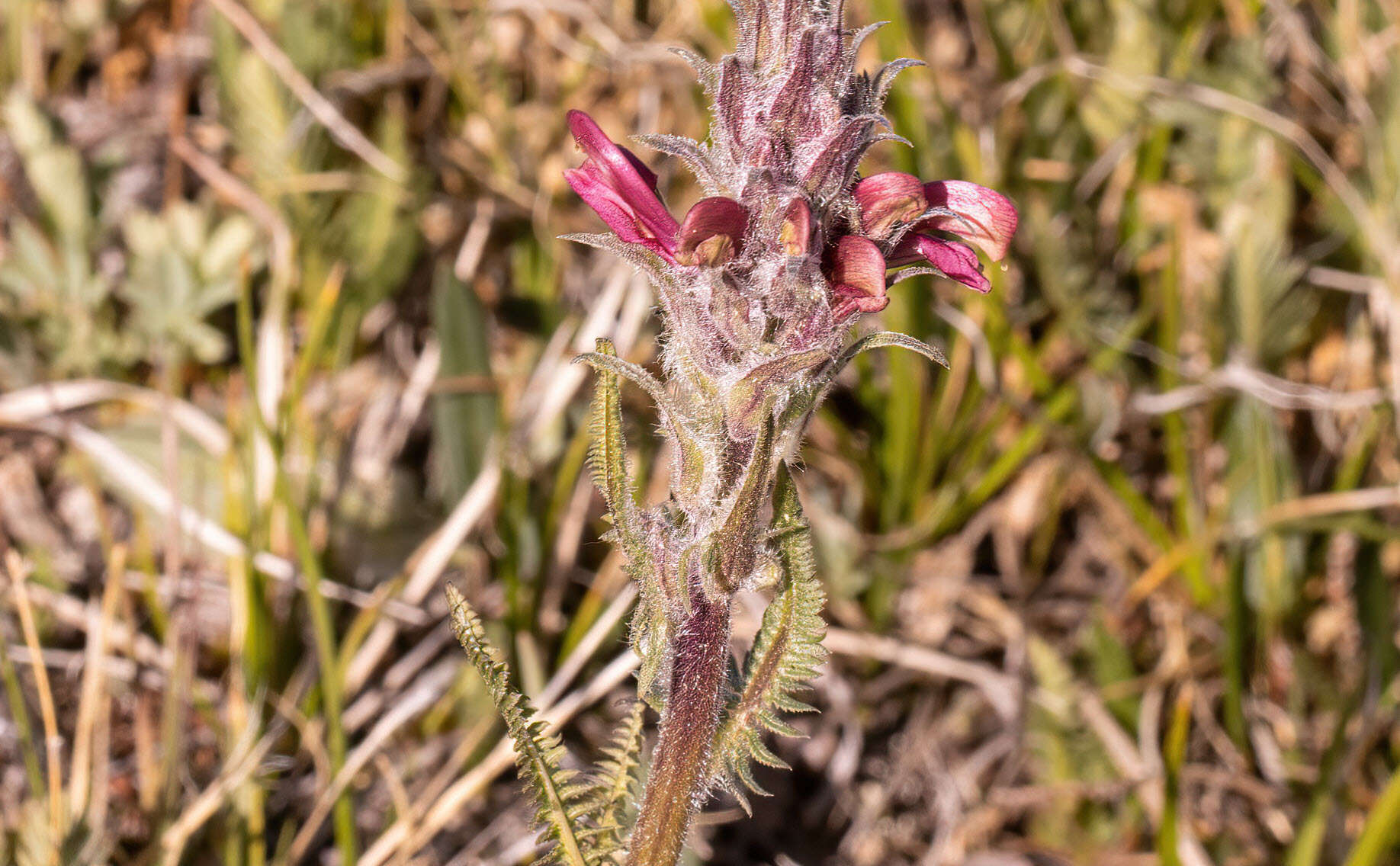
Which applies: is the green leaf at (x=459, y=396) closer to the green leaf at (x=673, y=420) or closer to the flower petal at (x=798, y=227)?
the green leaf at (x=673, y=420)

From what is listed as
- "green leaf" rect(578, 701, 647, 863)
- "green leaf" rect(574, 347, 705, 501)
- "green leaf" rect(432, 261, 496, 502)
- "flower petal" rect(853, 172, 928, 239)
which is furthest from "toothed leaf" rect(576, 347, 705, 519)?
"green leaf" rect(432, 261, 496, 502)

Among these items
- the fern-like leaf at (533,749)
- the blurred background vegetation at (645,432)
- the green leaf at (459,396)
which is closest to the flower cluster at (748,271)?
the fern-like leaf at (533,749)

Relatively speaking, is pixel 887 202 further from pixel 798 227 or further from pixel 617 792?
pixel 617 792

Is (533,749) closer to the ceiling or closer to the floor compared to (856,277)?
closer to the floor

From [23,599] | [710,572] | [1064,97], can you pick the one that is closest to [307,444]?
[23,599]

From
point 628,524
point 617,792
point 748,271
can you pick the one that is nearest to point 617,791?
point 617,792

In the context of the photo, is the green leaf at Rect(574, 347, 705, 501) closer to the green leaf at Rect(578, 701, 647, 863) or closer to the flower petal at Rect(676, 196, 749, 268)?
the flower petal at Rect(676, 196, 749, 268)

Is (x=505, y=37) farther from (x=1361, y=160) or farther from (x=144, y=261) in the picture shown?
(x=1361, y=160)
